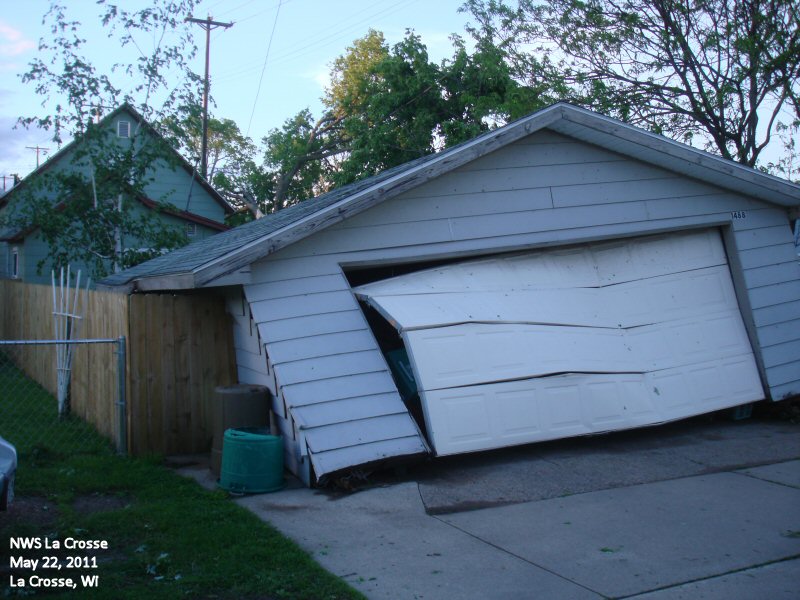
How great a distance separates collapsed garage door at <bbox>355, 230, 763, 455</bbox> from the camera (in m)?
7.75

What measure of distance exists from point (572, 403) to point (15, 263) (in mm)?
22601

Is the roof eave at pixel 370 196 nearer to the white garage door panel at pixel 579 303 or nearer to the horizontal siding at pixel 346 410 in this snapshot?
the white garage door panel at pixel 579 303

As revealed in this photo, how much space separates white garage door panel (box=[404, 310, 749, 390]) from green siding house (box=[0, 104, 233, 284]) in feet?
37.0

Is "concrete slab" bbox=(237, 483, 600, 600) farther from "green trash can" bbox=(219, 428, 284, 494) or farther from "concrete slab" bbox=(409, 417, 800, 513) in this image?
"concrete slab" bbox=(409, 417, 800, 513)

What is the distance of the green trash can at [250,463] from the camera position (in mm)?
6934

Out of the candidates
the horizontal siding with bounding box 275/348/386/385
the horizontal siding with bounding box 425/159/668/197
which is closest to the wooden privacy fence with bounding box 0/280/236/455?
the horizontal siding with bounding box 275/348/386/385

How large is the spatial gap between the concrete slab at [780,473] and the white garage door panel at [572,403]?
142 centimetres

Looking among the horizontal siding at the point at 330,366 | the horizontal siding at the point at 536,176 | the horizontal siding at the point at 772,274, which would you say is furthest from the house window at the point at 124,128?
the horizontal siding at the point at 772,274

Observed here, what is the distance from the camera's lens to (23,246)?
22.2 m

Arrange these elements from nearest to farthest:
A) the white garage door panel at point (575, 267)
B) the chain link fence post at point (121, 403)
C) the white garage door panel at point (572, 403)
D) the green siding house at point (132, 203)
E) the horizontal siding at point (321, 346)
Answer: the horizontal siding at point (321, 346) < the white garage door panel at point (572, 403) < the chain link fence post at point (121, 403) < the white garage door panel at point (575, 267) < the green siding house at point (132, 203)

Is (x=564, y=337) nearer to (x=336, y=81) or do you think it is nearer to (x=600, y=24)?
(x=600, y=24)

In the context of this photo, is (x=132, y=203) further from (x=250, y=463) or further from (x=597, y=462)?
(x=597, y=462)

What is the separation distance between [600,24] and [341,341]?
13051 millimetres

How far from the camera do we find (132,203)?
16.9 meters
